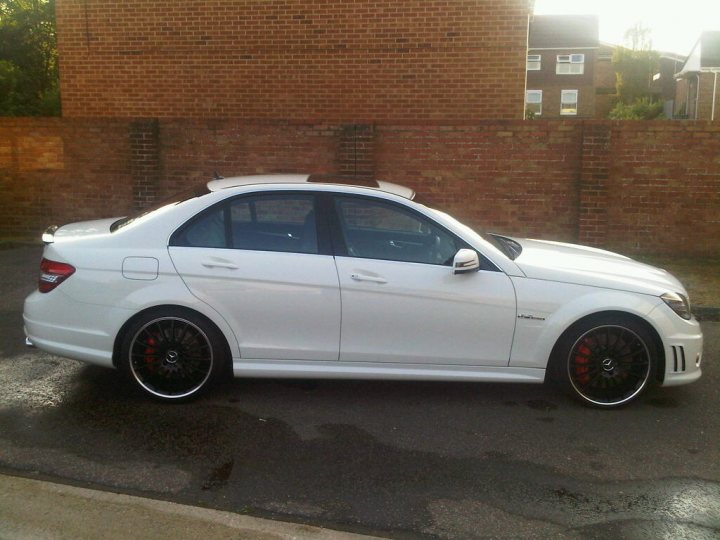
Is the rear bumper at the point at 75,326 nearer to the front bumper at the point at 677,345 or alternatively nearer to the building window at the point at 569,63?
the front bumper at the point at 677,345

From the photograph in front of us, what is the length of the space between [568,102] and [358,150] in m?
46.2

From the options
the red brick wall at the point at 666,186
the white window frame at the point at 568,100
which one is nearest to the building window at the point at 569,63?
the white window frame at the point at 568,100

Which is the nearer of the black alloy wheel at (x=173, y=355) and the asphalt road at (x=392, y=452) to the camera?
the asphalt road at (x=392, y=452)

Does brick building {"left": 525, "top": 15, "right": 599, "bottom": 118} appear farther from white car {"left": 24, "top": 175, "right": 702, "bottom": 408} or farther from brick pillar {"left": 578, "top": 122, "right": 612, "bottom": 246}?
white car {"left": 24, "top": 175, "right": 702, "bottom": 408}

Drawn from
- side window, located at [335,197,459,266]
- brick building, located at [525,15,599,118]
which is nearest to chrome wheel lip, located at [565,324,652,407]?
side window, located at [335,197,459,266]

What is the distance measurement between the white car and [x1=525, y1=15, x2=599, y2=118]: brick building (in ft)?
164

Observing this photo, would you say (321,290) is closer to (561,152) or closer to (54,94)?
(561,152)

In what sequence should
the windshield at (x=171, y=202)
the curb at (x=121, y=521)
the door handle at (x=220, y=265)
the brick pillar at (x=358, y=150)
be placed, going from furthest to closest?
the brick pillar at (x=358, y=150) < the windshield at (x=171, y=202) < the door handle at (x=220, y=265) < the curb at (x=121, y=521)

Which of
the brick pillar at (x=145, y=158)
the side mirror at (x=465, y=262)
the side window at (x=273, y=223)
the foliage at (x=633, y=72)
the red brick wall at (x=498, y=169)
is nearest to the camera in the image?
the side mirror at (x=465, y=262)

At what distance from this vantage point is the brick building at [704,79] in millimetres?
45312

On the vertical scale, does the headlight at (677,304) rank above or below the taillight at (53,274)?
below

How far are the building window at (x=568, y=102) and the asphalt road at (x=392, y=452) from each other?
50225 mm

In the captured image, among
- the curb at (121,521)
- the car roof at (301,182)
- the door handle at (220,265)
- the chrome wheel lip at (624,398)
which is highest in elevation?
the car roof at (301,182)

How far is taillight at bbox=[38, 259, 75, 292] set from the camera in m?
5.23
